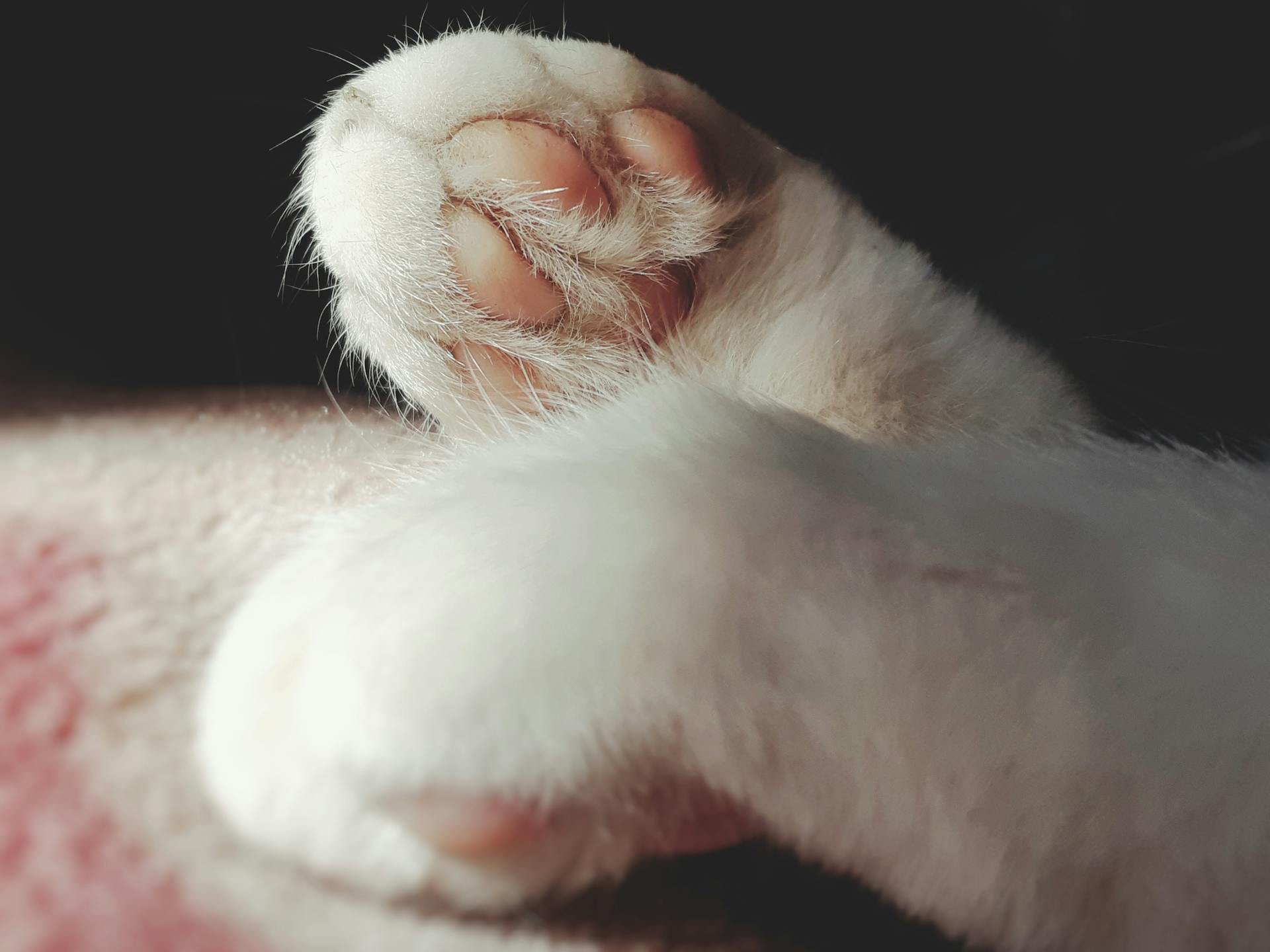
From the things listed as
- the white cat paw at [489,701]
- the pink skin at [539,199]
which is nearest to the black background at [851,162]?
the pink skin at [539,199]

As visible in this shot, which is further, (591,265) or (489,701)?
(591,265)

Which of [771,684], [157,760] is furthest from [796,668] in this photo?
[157,760]

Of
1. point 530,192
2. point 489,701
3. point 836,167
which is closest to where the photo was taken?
point 489,701

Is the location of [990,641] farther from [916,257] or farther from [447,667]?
[916,257]

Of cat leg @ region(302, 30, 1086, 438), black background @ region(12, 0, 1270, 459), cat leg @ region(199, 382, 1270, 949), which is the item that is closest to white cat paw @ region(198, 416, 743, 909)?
cat leg @ region(199, 382, 1270, 949)

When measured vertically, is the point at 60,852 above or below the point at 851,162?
below

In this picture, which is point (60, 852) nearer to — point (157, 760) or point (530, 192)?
point (157, 760)

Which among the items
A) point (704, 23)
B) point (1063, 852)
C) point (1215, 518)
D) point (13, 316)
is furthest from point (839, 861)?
point (704, 23)

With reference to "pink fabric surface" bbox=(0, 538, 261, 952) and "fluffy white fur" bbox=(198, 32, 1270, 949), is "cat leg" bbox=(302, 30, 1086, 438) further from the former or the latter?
"pink fabric surface" bbox=(0, 538, 261, 952)
